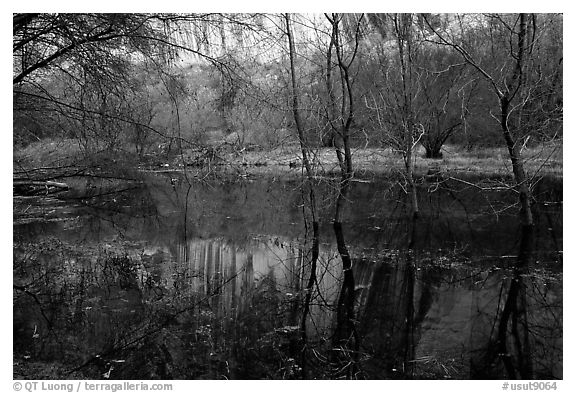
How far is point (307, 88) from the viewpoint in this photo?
9984mm

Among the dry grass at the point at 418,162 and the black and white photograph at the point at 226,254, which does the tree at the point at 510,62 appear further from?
the dry grass at the point at 418,162

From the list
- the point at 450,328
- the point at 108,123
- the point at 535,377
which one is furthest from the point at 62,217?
the point at 535,377

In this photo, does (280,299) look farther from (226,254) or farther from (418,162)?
(418,162)

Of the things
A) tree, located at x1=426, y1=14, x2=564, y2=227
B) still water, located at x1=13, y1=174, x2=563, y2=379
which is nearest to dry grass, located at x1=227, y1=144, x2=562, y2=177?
still water, located at x1=13, y1=174, x2=563, y2=379

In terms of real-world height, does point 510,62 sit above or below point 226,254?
above

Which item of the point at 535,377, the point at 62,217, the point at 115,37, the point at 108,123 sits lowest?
the point at 535,377

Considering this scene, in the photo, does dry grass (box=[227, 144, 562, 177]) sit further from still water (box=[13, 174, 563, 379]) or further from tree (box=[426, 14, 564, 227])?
tree (box=[426, 14, 564, 227])

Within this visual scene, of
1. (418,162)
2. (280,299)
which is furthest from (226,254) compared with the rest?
(418,162)

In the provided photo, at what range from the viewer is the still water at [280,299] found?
4.11 metres

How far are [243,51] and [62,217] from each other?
270 inches

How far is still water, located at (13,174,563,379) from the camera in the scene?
13.5ft

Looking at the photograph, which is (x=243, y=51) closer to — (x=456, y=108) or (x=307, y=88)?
(x=307, y=88)

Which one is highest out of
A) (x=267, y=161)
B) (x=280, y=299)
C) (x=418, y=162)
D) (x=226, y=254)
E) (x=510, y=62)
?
(x=510, y=62)

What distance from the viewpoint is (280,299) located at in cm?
564
